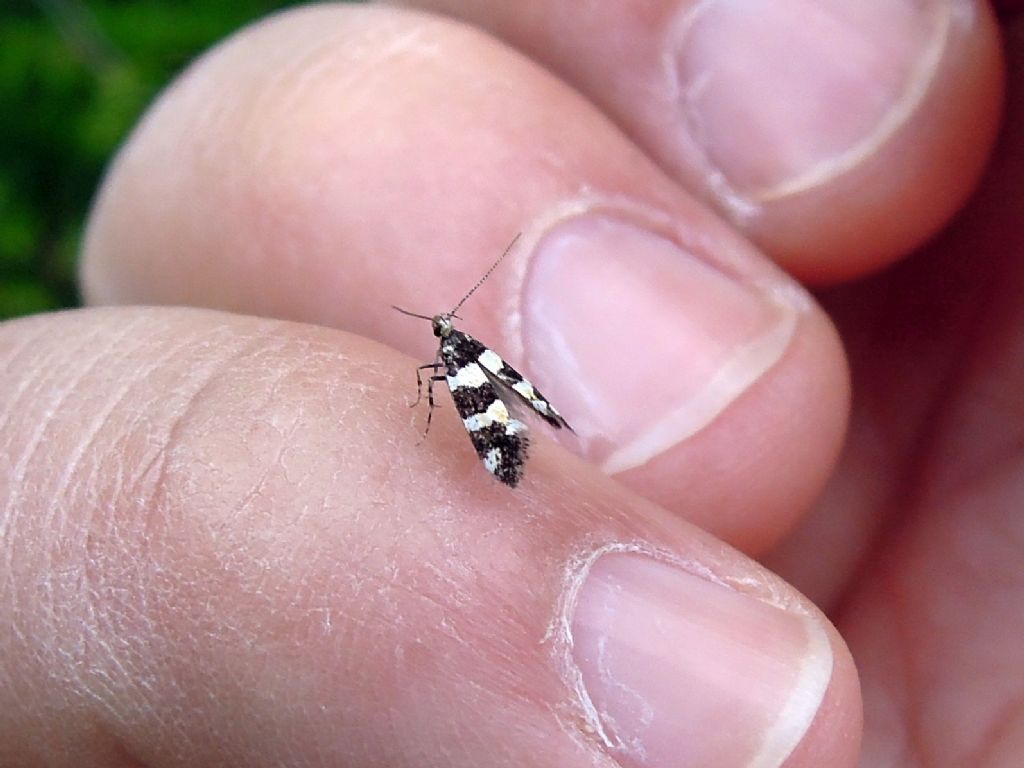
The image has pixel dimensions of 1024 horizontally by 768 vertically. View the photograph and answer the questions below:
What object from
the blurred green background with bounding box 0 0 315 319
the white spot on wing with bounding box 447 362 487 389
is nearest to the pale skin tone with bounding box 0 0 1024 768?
the white spot on wing with bounding box 447 362 487 389

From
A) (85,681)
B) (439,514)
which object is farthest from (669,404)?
(85,681)

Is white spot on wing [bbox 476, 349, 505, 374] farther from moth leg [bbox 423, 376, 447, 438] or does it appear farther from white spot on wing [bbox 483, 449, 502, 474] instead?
white spot on wing [bbox 483, 449, 502, 474]

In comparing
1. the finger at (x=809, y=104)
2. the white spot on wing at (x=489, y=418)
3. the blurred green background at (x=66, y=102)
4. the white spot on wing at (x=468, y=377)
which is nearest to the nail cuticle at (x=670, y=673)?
the white spot on wing at (x=489, y=418)

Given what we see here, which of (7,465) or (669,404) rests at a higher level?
(669,404)

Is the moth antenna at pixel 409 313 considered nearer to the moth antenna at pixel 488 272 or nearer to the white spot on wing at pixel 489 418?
the moth antenna at pixel 488 272

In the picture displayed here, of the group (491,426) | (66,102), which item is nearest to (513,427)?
(491,426)

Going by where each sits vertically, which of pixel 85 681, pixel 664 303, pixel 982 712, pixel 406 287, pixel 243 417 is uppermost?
pixel 664 303

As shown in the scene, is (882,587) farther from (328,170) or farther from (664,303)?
(328,170)
